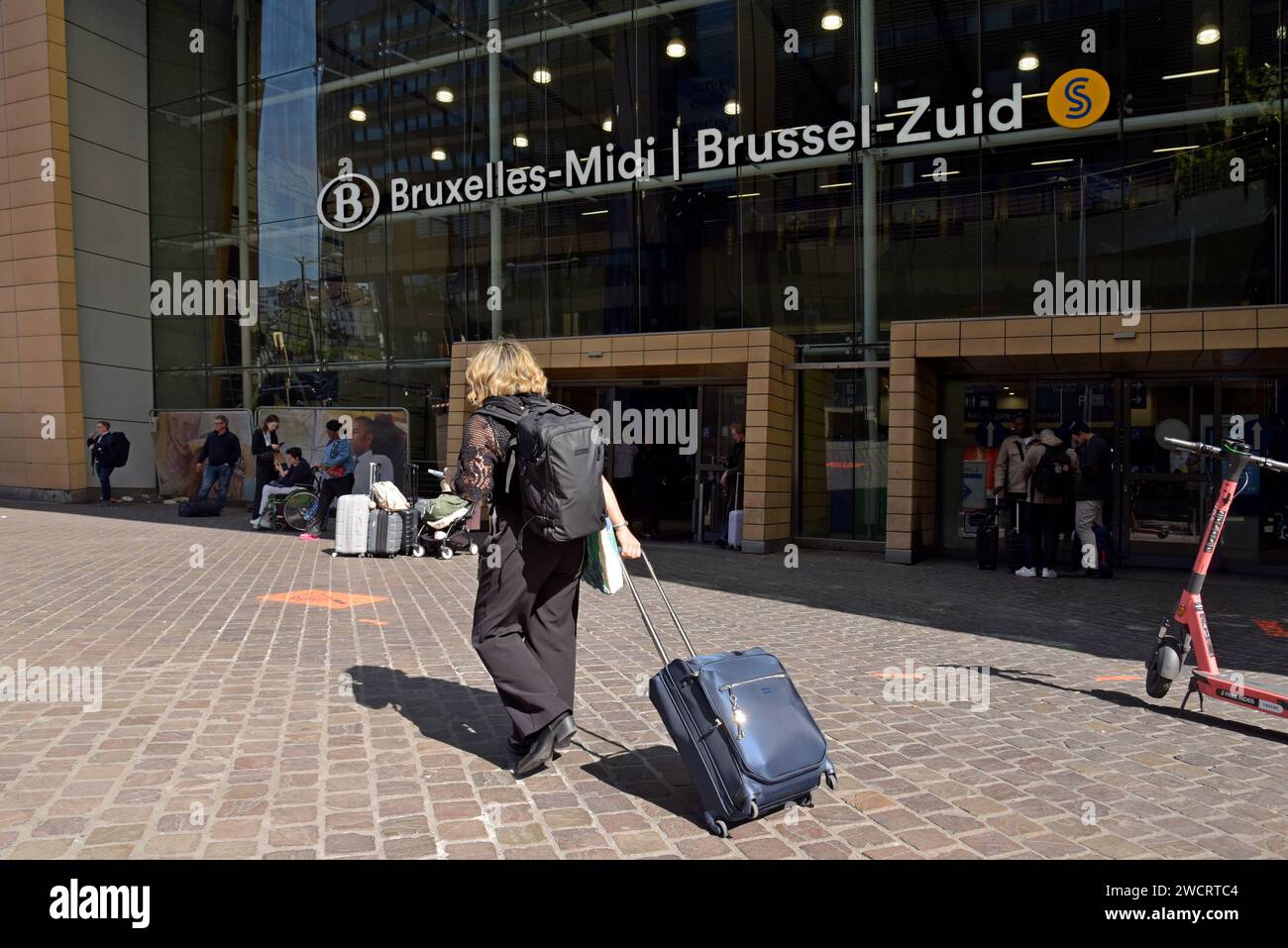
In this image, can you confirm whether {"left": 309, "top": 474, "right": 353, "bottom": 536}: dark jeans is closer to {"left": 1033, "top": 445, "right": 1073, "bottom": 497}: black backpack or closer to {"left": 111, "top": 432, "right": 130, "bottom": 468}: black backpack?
{"left": 111, "top": 432, "right": 130, "bottom": 468}: black backpack

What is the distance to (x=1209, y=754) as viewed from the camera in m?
4.58

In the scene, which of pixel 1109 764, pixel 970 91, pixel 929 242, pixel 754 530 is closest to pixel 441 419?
pixel 754 530

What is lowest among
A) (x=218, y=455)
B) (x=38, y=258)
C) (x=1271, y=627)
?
(x=1271, y=627)

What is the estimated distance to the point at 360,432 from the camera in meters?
19.5

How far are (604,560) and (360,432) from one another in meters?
16.4

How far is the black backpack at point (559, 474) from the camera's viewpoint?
3.91 m

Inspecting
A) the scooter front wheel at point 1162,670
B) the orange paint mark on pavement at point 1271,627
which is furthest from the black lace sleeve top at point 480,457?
the orange paint mark on pavement at point 1271,627

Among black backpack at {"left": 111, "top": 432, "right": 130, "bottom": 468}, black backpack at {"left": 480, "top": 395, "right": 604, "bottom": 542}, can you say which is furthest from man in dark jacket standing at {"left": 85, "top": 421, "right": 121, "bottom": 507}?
black backpack at {"left": 480, "top": 395, "right": 604, "bottom": 542}

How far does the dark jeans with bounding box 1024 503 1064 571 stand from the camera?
476 inches

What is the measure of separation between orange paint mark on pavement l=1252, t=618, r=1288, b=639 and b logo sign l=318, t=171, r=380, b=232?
17.3 m

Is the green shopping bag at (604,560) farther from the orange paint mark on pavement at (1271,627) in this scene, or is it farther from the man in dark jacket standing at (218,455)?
the man in dark jacket standing at (218,455)

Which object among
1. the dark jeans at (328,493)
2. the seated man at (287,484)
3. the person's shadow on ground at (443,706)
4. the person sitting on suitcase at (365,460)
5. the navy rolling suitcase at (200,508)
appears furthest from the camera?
the navy rolling suitcase at (200,508)

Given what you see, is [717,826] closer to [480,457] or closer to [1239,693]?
[480,457]

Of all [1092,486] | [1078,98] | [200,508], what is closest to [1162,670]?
[1092,486]
